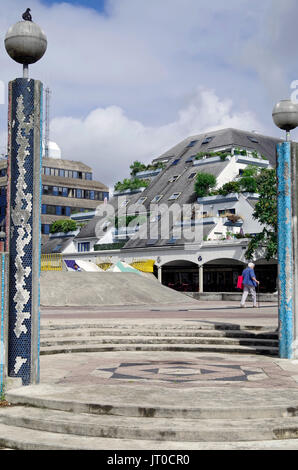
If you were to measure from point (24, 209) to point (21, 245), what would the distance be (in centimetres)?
46

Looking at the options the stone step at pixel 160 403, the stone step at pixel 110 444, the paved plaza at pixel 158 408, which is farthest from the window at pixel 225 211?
the stone step at pixel 110 444

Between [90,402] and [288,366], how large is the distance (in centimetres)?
393

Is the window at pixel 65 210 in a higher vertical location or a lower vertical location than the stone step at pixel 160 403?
higher

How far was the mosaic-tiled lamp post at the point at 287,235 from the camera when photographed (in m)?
9.35

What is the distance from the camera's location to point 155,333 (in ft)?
39.2

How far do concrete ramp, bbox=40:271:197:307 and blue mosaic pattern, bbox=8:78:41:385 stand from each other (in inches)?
768

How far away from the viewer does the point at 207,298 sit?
1410 inches

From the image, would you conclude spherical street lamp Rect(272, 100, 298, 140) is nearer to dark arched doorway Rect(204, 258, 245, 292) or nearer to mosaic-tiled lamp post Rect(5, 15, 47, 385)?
mosaic-tiled lamp post Rect(5, 15, 47, 385)

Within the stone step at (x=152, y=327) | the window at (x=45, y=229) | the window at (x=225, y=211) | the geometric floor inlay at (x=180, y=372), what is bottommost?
the geometric floor inlay at (x=180, y=372)

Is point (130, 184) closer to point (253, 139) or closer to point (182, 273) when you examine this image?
point (253, 139)

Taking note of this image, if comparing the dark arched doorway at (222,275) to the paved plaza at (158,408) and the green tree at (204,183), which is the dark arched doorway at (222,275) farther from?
the paved plaza at (158,408)

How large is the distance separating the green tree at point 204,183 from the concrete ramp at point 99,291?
839 inches
